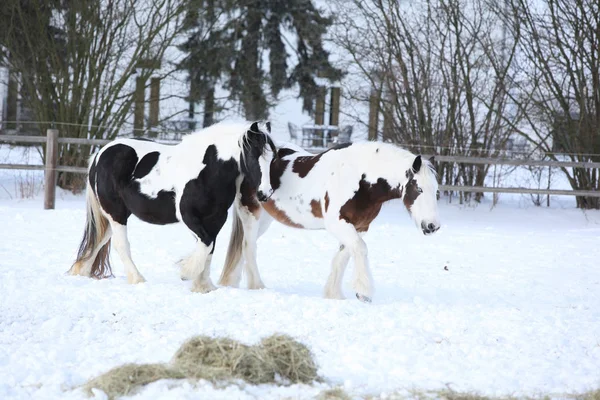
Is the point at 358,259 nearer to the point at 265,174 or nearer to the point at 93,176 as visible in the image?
the point at 265,174

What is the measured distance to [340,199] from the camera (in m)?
6.14

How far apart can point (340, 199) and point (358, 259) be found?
21.1 inches

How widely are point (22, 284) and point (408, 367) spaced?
11.5 feet

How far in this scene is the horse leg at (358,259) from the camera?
5.98m

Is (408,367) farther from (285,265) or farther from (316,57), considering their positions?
(316,57)

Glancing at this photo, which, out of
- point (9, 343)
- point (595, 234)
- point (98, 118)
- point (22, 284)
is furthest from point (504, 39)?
point (9, 343)

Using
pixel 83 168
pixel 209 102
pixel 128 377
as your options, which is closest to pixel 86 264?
pixel 128 377

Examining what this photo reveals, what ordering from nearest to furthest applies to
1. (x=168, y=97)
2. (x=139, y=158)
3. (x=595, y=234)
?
(x=139, y=158)
(x=595, y=234)
(x=168, y=97)

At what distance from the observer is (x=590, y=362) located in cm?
433

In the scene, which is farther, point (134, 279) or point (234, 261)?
point (234, 261)

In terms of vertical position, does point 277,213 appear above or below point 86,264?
above

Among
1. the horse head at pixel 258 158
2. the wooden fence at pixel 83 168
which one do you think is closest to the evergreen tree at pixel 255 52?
the wooden fence at pixel 83 168

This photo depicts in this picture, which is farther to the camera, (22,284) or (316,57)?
(316,57)

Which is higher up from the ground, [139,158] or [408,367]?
[139,158]
